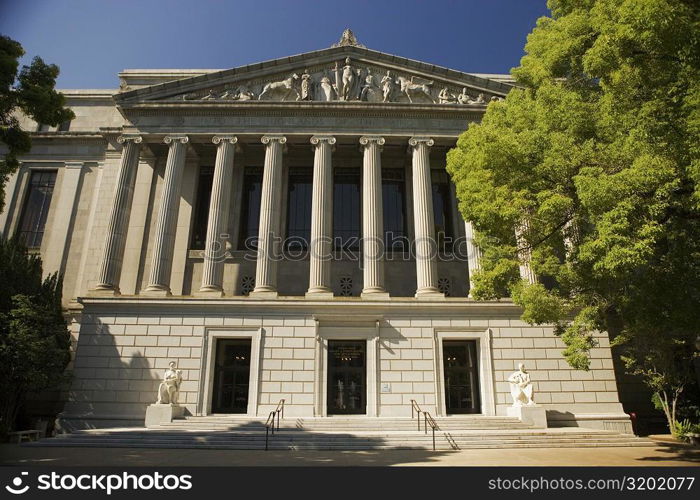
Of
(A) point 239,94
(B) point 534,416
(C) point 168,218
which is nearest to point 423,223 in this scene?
(B) point 534,416

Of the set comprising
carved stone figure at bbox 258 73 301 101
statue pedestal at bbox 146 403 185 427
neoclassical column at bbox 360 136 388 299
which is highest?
carved stone figure at bbox 258 73 301 101

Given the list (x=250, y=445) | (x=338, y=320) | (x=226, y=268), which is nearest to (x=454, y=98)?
(x=338, y=320)

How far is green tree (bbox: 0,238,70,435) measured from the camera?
64.4 ft

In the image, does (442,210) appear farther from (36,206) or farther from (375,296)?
(36,206)

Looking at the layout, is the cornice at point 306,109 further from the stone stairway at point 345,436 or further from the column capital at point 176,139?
the stone stairway at point 345,436

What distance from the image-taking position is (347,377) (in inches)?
896

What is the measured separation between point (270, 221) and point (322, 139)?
563 centimetres

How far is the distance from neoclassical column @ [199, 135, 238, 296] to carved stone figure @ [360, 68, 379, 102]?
7.67 m

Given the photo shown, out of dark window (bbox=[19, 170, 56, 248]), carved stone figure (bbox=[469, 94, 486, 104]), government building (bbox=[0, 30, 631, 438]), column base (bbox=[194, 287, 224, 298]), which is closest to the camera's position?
government building (bbox=[0, 30, 631, 438])

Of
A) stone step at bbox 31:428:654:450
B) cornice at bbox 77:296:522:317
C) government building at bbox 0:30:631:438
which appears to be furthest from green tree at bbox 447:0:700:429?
government building at bbox 0:30:631:438

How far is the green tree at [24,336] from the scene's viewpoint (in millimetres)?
19641

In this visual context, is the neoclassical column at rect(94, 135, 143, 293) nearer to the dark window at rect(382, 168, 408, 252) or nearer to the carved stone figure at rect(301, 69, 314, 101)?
the carved stone figure at rect(301, 69, 314, 101)

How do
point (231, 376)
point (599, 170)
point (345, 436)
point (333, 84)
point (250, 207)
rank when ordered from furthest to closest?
point (250, 207), point (333, 84), point (231, 376), point (345, 436), point (599, 170)

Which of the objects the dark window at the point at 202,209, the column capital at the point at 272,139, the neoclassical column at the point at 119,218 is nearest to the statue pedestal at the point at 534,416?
the column capital at the point at 272,139
